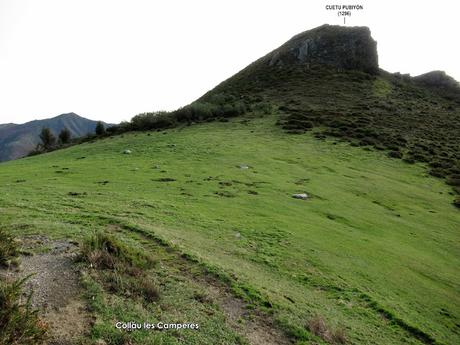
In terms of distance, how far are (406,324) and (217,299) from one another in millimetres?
6493

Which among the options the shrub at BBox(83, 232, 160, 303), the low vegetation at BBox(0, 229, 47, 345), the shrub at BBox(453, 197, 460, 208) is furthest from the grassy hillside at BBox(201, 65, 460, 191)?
the low vegetation at BBox(0, 229, 47, 345)

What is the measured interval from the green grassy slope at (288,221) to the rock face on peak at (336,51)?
179 ft

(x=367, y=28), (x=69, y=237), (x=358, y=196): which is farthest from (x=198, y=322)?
(x=367, y=28)

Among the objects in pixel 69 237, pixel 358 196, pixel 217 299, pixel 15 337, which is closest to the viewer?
pixel 15 337

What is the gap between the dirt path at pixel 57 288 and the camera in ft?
23.9

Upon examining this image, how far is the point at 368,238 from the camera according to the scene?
20.2 meters

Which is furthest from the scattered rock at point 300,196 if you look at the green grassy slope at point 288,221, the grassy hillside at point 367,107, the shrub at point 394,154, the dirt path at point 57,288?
the shrub at point 394,154

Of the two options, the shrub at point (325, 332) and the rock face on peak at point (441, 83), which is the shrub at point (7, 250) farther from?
the rock face on peak at point (441, 83)

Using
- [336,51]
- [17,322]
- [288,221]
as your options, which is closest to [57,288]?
[17,322]

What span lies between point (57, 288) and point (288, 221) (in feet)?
43.7

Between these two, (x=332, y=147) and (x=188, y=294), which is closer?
(x=188, y=294)

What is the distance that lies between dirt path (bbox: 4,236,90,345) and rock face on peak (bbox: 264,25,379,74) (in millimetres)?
82477

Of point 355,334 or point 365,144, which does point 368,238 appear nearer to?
point 355,334

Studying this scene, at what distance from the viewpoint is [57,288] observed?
8555 millimetres
